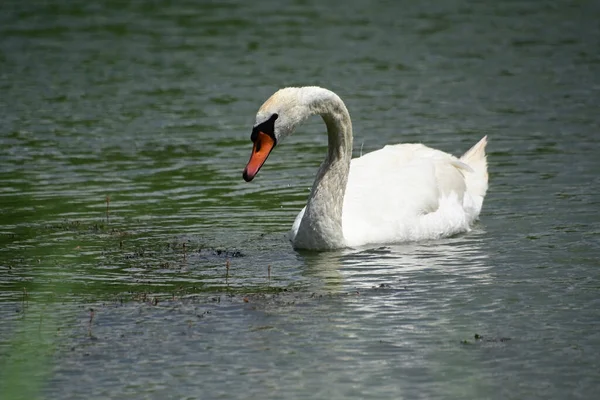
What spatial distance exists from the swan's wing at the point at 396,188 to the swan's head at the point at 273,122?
1273 mm

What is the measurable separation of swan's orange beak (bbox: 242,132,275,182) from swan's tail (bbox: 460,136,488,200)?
332 cm

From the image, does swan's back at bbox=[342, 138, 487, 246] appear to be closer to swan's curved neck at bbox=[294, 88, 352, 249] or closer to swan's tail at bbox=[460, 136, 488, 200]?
swan's tail at bbox=[460, 136, 488, 200]

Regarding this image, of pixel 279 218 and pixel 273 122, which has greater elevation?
pixel 273 122

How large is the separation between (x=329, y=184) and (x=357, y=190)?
751 millimetres

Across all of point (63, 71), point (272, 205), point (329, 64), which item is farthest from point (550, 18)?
point (272, 205)

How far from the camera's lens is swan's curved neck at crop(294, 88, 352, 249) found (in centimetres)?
1268

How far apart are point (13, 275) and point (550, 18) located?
1897 cm

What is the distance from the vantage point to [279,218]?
14.5m

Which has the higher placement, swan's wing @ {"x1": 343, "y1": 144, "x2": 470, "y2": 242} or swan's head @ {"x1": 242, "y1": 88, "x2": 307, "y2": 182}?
swan's head @ {"x1": 242, "y1": 88, "x2": 307, "y2": 182}

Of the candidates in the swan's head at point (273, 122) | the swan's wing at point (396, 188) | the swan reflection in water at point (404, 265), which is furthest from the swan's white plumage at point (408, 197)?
the swan's head at point (273, 122)

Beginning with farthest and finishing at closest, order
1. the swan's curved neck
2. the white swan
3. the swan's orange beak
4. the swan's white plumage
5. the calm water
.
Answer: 1. the swan's white plumage
2. the swan's curved neck
3. the white swan
4. the swan's orange beak
5. the calm water

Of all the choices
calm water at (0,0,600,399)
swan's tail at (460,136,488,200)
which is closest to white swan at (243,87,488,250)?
swan's tail at (460,136,488,200)

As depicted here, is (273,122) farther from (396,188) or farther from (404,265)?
(396,188)

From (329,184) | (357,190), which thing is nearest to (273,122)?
(329,184)
